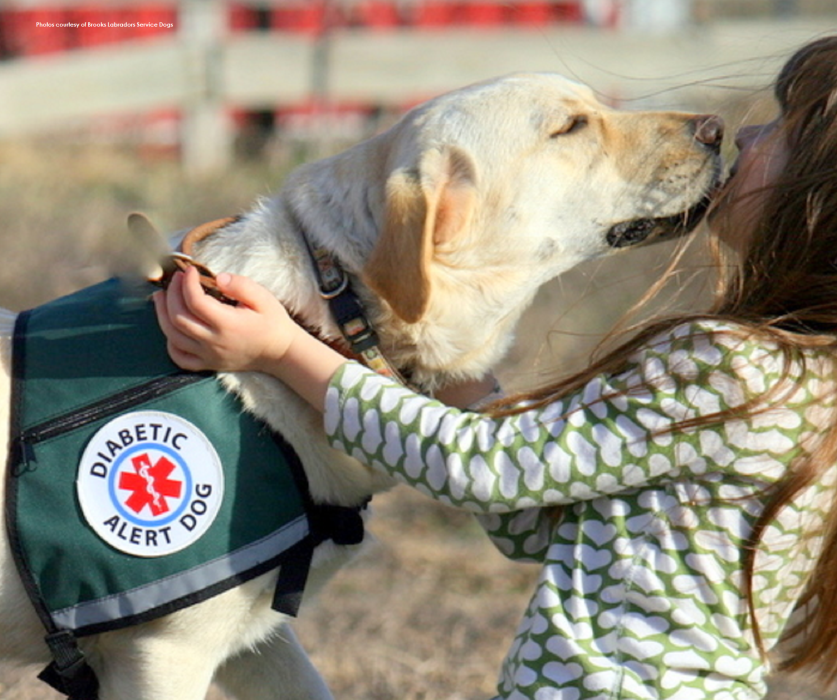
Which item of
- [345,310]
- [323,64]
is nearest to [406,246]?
[345,310]

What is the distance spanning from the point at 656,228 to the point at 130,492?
1243mm

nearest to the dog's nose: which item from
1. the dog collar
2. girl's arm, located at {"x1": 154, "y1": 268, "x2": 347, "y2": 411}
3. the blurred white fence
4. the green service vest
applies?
the dog collar

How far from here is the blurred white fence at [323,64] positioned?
8539 mm

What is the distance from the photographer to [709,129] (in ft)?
8.52

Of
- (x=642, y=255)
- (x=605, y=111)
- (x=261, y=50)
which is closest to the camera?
(x=605, y=111)

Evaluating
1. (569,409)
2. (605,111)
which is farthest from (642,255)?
(569,409)

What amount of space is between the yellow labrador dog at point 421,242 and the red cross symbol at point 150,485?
21 centimetres

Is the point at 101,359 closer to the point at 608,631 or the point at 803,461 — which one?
the point at 608,631

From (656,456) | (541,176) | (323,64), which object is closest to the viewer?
(656,456)

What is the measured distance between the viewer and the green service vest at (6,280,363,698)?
7.12 feet

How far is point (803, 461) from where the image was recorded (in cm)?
219

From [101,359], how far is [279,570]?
0.53 metres

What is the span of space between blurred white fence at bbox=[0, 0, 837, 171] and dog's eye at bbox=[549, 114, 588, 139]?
19.9 ft

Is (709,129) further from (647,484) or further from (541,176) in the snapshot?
(647,484)
